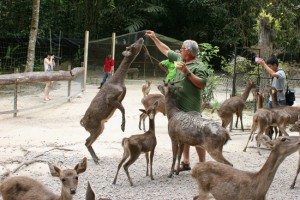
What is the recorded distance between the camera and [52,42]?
26.8 m

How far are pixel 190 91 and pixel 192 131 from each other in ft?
2.39

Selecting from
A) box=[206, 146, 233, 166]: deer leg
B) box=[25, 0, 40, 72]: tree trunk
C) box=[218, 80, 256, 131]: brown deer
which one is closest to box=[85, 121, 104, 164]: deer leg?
box=[206, 146, 233, 166]: deer leg

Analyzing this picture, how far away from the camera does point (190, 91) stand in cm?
766

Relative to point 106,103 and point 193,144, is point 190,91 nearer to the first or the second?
point 193,144

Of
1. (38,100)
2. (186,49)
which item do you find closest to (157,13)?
(38,100)

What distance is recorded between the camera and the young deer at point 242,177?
17.5 feet

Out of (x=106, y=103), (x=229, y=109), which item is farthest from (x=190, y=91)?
(x=229, y=109)

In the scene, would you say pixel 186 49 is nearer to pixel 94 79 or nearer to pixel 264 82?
pixel 264 82

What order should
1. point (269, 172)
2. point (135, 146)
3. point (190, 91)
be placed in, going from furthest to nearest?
point (190, 91) < point (135, 146) < point (269, 172)

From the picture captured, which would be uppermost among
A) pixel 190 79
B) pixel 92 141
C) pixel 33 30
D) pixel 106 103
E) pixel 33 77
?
pixel 33 30

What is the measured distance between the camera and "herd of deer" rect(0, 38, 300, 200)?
534cm

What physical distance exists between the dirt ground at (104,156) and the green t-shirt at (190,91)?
A: 114 centimetres

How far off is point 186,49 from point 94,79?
58.5ft

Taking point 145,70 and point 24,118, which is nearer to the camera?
point 24,118
